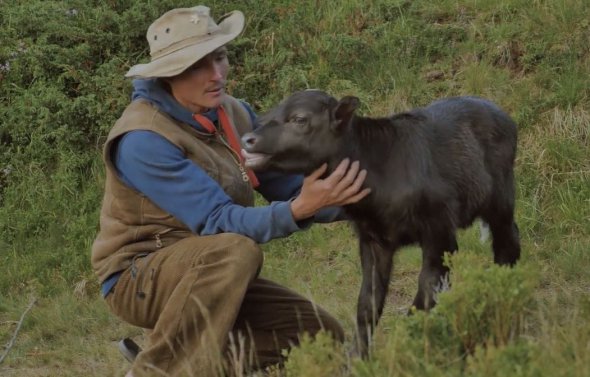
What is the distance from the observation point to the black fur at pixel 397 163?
560 centimetres

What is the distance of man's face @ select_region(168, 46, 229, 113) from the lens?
5.85 meters

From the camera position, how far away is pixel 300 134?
18.3 ft

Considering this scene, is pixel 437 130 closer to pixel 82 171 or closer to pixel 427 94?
pixel 427 94

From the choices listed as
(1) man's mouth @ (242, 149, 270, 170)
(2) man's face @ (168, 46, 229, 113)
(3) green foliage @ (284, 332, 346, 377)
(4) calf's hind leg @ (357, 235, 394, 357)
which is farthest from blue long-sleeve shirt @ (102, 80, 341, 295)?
(3) green foliage @ (284, 332, 346, 377)

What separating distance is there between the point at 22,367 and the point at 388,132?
3379 millimetres

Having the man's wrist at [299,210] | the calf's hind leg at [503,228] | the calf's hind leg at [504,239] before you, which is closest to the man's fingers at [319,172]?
the man's wrist at [299,210]

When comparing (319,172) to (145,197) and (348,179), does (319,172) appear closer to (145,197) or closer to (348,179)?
(348,179)

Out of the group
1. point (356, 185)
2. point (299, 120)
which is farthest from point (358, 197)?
point (299, 120)

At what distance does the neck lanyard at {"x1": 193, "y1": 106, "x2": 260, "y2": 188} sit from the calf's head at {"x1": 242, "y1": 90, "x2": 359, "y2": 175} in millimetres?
348

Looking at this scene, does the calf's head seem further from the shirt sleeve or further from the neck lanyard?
the neck lanyard

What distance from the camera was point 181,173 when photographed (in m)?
5.61

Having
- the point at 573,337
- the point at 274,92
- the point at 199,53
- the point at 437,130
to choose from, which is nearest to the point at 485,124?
the point at 437,130

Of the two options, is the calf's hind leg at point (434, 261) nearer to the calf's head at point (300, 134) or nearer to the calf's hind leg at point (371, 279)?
the calf's hind leg at point (371, 279)

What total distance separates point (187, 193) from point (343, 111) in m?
0.94
